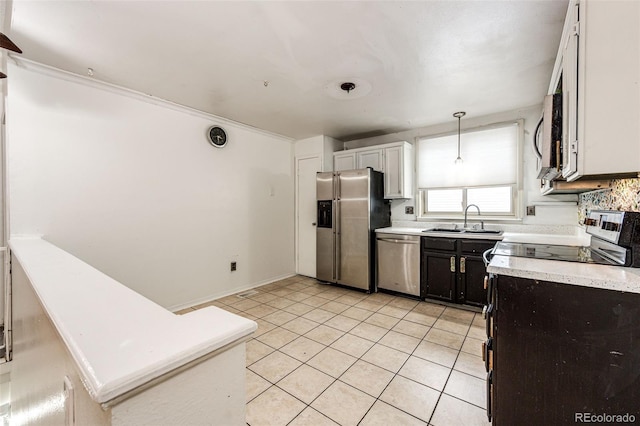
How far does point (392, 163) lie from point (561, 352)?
315 centimetres

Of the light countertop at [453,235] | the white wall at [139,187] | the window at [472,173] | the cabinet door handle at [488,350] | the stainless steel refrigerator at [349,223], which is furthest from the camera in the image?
the stainless steel refrigerator at [349,223]

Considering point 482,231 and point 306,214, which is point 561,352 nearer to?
point 482,231

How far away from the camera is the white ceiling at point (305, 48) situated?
65.4 inches

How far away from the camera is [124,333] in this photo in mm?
579

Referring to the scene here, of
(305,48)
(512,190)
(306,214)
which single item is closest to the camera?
(305,48)

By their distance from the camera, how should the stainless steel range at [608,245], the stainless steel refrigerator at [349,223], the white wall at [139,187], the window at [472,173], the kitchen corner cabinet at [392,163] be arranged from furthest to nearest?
the kitchen corner cabinet at [392,163] → the stainless steel refrigerator at [349,223] → the window at [472,173] → the white wall at [139,187] → the stainless steel range at [608,245]

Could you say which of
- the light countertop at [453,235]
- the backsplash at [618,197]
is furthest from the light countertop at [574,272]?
the light countertop at [453,235]

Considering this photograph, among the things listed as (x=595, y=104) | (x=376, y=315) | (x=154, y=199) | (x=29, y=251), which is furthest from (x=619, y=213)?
(x=154, y=199)

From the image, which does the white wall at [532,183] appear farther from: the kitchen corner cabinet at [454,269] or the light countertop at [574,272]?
the light countertop at [574,272]

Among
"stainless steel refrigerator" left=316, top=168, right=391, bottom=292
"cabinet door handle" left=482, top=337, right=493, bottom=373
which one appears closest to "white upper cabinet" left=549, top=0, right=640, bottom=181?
"cabinet door handle" left=482, top=337, right=493, bottom=373

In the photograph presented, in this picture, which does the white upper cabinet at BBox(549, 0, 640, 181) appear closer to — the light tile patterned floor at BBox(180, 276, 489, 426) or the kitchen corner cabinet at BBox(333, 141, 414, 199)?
the light tile patterned floor at BBox(180, 276, 489, 426)

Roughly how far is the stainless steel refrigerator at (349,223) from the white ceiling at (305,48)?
122cm

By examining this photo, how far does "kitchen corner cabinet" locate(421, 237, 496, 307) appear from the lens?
3094 millimetres

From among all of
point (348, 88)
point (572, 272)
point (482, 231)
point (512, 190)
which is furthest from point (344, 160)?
point (572, 272)
